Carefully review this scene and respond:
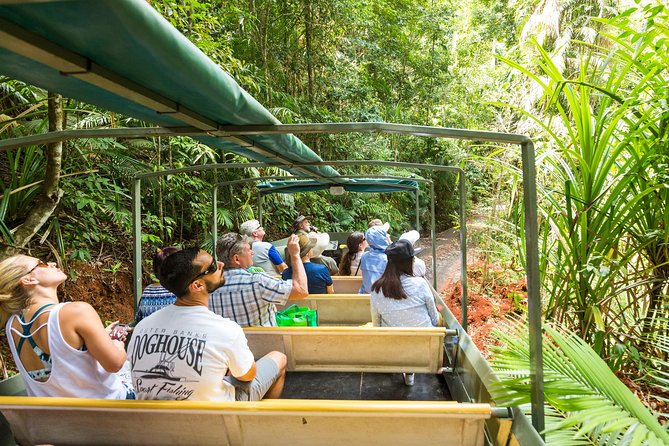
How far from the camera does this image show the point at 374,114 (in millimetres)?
12102

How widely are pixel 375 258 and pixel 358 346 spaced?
5.18 ft

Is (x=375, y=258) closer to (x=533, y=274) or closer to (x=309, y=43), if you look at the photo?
(x=533, y=274)

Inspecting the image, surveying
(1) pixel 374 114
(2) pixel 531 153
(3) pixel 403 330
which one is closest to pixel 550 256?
(3) pixel 403 330

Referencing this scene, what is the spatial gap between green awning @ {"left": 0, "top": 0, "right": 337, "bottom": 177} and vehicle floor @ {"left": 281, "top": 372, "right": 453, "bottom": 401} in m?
2.03

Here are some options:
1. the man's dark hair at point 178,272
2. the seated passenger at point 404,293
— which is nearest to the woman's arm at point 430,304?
the seated passenger at point 404,293

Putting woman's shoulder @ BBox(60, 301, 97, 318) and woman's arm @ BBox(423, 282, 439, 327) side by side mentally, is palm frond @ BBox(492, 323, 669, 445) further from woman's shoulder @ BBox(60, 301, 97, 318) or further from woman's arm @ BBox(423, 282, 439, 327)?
woman's shoulder @ BBox(60, 301, 97, 318)

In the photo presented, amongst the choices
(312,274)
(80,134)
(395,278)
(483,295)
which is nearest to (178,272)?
(80,134)

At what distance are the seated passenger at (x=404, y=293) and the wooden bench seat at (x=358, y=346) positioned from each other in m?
0.44

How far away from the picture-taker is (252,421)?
183cm

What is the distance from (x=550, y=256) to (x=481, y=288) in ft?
18.1

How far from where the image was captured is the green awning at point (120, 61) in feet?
3.47

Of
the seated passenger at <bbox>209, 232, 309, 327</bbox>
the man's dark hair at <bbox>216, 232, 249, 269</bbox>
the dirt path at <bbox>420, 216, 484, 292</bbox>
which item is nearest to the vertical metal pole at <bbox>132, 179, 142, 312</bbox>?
the man's dark hair at <bbox>216, 232, 249, 269</bbox>

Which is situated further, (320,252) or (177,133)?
(320,252)

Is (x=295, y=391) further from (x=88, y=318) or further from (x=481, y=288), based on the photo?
(x=481, y=288)
